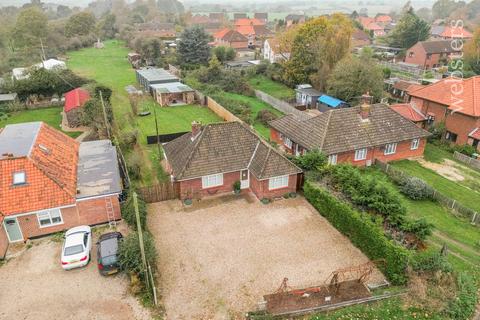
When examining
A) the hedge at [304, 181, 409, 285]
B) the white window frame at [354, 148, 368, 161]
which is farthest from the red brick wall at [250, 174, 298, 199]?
the white window frame at [354, 148, 368, 161]

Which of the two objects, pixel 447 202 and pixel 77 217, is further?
pixel 447 202

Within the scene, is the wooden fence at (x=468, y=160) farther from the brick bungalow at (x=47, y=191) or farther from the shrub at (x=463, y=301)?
the brick bungalow at (x=47, y=191)

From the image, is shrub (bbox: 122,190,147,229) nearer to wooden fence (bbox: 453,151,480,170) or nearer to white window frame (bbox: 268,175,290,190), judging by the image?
white window frame (bbox: 268,175,290,190)

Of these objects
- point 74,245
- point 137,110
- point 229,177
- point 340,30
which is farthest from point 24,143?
point 340,30

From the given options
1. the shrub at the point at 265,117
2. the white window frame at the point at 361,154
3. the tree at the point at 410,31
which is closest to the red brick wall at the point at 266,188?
the white window frame at the point at 361,154

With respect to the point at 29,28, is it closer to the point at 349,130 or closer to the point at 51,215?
the point at 51,215

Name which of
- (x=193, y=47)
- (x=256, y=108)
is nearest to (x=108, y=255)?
(x=256, y=108)
